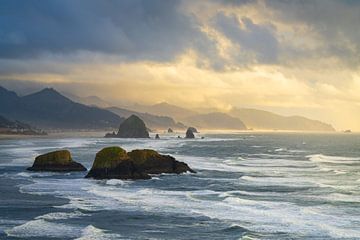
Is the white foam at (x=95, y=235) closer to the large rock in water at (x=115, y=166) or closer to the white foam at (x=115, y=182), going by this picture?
the white foam at (x=115, y=182)

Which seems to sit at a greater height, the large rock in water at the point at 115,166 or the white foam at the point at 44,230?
the large rock in water at the point at 115,166

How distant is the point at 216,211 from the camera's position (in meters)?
39.8

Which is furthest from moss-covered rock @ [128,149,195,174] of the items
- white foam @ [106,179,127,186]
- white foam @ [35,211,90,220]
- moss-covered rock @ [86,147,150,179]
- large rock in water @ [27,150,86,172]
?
white foam @ [35,211,90,220]

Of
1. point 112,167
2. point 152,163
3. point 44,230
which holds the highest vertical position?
point 152,163

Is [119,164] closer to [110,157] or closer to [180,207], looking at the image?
[110,157]

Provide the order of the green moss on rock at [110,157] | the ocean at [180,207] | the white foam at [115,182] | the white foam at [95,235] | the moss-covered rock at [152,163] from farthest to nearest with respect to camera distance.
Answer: the moss-covered rock at [152,163], the green moss on rock at [110,157], the white foam at [115,182], the ocean at [180,207], the white foam at [95,235]

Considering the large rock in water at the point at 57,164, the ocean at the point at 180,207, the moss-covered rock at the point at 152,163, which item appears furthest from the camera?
the large rock in water at the point at 57,164

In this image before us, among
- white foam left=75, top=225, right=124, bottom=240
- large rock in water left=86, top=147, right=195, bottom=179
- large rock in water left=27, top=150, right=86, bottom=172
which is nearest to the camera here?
white foam left=75, top=225, right=124, bottom=240

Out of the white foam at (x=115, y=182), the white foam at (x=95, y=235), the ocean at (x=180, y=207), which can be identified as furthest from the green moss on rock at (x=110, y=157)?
the white foam at (x=95, y=235)

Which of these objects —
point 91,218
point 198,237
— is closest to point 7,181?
point 91,218

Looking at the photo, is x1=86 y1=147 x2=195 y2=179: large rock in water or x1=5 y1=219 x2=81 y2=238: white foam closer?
x1=5 y1=219 x2=81 y2=238: white foam

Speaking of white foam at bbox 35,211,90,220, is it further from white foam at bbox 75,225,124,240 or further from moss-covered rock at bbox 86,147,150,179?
moss-covered rock at bbox 86,147,150,179

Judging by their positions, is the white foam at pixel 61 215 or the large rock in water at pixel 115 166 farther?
the large rock in water at pixel 115 166

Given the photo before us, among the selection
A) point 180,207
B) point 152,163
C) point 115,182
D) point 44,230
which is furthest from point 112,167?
point 44,230
